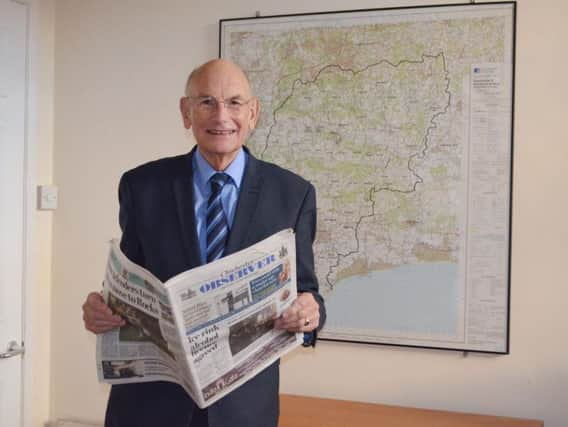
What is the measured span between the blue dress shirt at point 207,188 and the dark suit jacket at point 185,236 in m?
0.02

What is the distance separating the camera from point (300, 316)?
136 centimetres

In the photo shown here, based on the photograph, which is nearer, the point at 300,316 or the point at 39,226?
the point at 300,316

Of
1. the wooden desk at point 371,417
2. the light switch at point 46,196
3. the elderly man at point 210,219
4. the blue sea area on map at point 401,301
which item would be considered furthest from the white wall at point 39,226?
the elderly man at point 210,219

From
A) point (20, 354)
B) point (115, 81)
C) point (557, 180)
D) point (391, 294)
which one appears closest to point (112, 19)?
point (115, 81)

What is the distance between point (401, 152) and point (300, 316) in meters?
1.27

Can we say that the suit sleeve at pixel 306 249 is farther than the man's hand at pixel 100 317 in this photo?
Yes

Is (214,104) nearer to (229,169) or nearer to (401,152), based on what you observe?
(229,169)

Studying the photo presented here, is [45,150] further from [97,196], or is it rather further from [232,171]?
[232,171]

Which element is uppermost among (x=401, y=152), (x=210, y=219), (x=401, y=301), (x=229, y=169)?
(x=401, y=152)

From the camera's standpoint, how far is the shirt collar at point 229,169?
150 centimetres

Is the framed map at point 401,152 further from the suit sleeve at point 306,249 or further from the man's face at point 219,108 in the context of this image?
the man's face at point 219,108

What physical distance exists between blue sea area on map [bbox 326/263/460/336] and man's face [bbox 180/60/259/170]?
3.92ft

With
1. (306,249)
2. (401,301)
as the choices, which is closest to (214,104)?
(306,249)

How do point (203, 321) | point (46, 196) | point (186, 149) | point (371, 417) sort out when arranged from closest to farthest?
point (203, 321)
point (371, 417)
point (186, 149)
point (46, 196)
